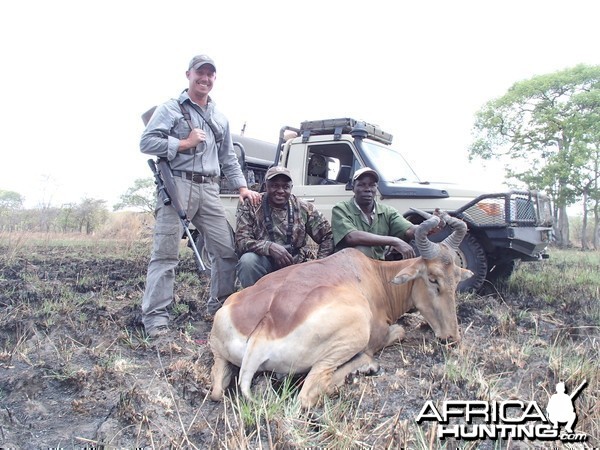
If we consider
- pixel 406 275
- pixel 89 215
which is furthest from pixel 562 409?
pixel 89 215

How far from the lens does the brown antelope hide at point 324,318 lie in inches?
122

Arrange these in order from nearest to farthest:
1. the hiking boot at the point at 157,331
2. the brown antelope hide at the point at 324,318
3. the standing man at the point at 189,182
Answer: the brown antelope hide at the point at 324,318 < the hiking boot at the point at 157,331 < the standing man at the point at 189,182

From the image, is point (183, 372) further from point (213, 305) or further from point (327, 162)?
point (327, 162)

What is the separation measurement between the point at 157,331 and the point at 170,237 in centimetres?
86

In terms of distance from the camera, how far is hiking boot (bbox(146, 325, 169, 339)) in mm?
4473

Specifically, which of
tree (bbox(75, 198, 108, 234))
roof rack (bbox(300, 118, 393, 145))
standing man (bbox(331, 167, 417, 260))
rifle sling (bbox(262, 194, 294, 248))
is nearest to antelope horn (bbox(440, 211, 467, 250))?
standing man (bbox(331, 167, 417, 260))

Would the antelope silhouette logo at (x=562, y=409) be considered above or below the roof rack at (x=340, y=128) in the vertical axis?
below

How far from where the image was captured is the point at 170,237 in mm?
4680

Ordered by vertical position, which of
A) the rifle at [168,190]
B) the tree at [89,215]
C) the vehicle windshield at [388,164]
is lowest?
the tree at [89,215]

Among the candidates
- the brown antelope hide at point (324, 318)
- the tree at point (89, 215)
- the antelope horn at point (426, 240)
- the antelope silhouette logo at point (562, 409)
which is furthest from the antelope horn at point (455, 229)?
the tree at point (89, 215)

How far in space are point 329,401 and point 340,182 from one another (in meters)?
4.84

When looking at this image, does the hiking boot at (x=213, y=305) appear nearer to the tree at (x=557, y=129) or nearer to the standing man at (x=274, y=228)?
the standing man at (x=274, y=228)

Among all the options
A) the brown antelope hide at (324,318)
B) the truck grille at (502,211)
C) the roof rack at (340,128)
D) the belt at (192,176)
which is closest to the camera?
the brown antelope hide at (324,318)

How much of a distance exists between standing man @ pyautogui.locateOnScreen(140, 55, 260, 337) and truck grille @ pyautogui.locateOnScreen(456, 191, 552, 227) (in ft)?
9.74
